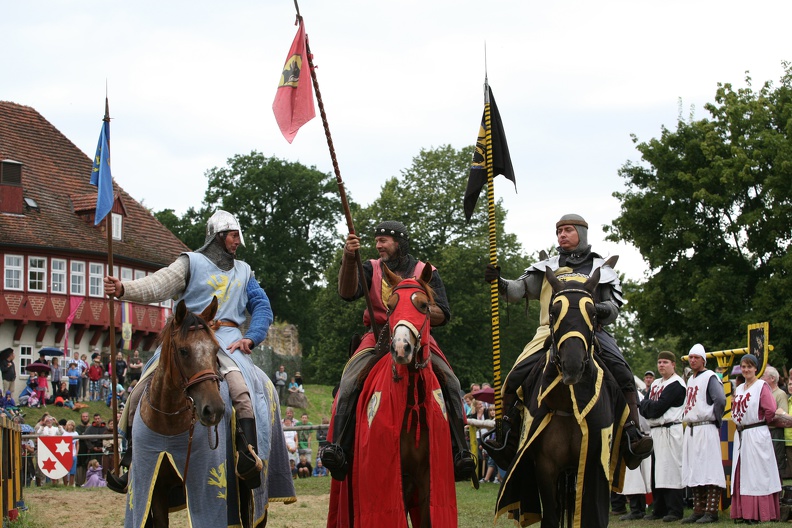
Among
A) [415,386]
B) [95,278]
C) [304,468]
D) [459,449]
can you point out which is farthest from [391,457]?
[95,278]

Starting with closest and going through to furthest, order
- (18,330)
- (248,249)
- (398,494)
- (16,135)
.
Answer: (398,494) < (18,330) < (16,135) < (248,249)

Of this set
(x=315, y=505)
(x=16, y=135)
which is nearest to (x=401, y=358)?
(x=315, y=505)

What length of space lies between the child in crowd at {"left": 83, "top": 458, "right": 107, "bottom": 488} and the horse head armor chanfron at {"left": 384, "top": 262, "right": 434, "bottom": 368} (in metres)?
15.3

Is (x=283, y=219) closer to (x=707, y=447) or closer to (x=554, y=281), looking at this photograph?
(x=707, y=447)

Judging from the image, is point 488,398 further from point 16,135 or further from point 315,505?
point 16,135

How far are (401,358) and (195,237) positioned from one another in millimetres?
63054

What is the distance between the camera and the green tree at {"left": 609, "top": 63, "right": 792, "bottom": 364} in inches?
1457

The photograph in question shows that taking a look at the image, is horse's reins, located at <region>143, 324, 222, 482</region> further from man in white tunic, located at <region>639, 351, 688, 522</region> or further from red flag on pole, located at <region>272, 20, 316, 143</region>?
man in white tunic, located at <region>639, 351, 688, 522</region>

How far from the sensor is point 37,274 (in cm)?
5191

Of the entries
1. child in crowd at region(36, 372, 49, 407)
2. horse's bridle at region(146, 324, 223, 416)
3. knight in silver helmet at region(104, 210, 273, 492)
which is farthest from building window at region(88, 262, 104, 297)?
horse's bridle at region(146, 324, 223, 416)

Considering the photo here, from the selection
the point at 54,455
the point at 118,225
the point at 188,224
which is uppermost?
the point at 188,224

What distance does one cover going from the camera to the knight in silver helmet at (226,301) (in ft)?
29.9

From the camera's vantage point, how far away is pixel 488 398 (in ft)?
72.7

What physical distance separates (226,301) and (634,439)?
3607mm
